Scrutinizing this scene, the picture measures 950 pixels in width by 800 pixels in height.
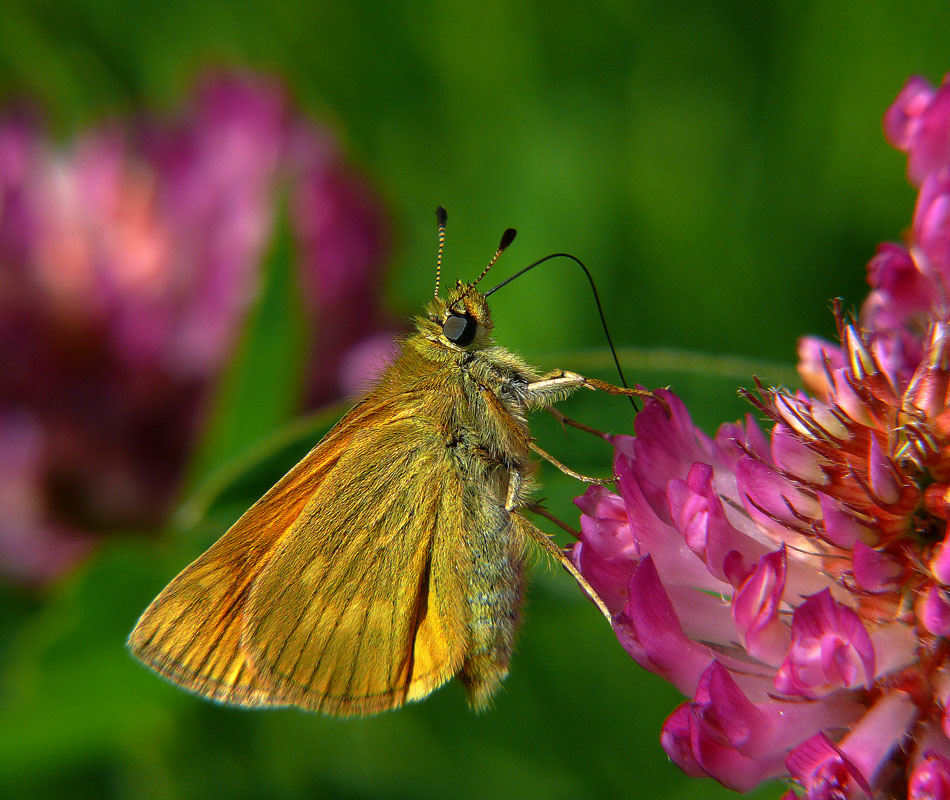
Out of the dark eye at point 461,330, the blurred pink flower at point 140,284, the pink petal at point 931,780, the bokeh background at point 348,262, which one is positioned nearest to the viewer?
the pink petal at point 931,780

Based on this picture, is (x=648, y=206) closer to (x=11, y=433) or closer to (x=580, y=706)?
(x=580, y=706)

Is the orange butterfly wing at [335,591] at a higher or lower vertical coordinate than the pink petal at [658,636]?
lower

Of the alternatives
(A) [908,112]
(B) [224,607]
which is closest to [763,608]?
(A) [908,112]

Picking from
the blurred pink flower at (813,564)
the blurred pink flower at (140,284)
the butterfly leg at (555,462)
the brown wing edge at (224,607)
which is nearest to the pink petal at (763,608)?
the blurred pink flower at (813,564)

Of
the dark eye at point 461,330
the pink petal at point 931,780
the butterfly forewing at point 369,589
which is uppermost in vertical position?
the dark eye at point 461,330

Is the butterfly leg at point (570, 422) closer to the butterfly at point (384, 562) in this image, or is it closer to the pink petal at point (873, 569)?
the butterfly at point (384, 562)

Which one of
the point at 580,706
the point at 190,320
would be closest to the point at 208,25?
the point at 190,320
